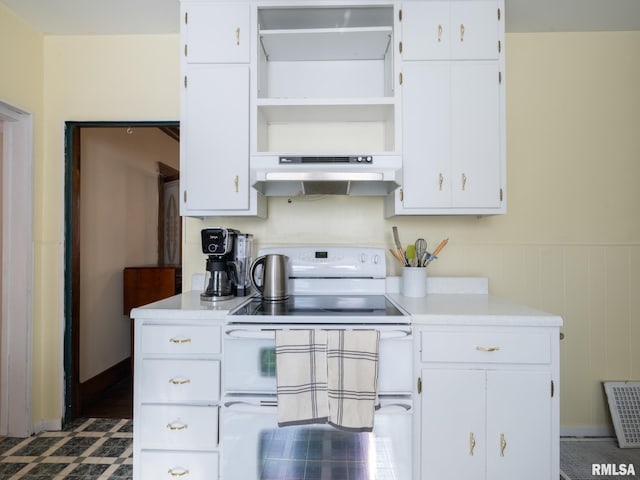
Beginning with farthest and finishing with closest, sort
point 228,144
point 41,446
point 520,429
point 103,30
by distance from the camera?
point 103,30 < point 41,446 < point 228,144 < point 520,429

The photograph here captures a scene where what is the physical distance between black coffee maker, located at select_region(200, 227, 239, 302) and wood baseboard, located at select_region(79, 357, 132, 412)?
1.65 meters

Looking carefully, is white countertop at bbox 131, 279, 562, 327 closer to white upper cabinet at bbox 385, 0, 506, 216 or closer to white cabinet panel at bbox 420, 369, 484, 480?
white cabinet panel at bbox 420, 369, 484, 480

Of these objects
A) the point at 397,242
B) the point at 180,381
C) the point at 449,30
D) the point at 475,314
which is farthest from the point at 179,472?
the point at 449,30

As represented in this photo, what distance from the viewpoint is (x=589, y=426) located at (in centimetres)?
222

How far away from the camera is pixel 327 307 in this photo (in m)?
1.70

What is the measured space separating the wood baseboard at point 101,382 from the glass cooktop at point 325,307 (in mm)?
1826

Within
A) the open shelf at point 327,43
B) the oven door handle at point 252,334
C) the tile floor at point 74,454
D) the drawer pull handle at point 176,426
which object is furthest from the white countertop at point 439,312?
the open shelf at point 327,43

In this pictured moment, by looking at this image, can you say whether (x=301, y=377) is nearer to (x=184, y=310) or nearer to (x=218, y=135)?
(x=184, y=310)

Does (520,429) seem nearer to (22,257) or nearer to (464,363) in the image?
(464,363)

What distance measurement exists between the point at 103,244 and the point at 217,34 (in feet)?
6.84

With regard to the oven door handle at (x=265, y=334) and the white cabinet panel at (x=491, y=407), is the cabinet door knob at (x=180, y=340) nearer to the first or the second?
the oven door handle at (x=265, y=334)

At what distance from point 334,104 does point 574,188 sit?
1665mm

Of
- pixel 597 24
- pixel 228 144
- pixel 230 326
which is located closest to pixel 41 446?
pixel 230 326

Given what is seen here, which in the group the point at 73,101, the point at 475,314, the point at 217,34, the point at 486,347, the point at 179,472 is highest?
the point at 217,34
